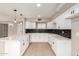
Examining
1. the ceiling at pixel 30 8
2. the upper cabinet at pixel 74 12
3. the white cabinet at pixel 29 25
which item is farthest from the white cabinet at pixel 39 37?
the upper cabinet at pixel 74 12

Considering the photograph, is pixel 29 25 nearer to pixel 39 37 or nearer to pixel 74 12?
pixel 39 37

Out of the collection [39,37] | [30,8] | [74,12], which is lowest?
[39,37]

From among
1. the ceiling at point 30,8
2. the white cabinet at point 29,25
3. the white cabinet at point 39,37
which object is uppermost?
the ceiling at point 30,8

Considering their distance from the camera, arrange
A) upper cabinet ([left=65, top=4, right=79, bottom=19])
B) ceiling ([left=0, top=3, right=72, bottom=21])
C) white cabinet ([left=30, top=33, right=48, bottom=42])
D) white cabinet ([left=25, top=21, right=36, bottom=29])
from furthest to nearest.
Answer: white cabinet ([left=25, top=21, right=36, bottom=29]), white cabinet ([left=30, top=33, right=48, bottom=42]), ceiling ([left=0, top=3, right=72, bottom=21]), upper cabinet ([left=65, top=4, right=79, bottom=19])

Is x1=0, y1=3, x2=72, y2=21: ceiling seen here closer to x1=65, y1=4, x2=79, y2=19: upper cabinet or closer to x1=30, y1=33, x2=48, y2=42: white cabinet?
x1=65, y1=4, x2=79, y2=19: upper cabinet

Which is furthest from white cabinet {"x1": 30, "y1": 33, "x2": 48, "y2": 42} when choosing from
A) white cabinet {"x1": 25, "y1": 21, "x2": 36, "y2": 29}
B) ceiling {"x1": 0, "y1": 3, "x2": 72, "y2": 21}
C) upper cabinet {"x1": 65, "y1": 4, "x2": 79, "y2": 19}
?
upper cabinet {"x1": 65, "y1": 4, "x2": 79, "y2": 19}

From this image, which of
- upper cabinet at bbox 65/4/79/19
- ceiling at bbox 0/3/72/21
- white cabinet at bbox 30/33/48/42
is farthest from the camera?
white cabinet at bbox 30/33/48/42

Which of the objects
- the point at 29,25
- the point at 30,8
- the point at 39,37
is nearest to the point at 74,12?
the point at 30,8

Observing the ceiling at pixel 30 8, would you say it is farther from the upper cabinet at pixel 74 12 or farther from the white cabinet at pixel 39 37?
the white cabinet at pixel 39 37

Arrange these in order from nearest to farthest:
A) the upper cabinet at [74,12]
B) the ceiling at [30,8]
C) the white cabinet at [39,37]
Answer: the upper cabinet at [74,12]
the ceiling at [30,8]
the white cabinet at [39,37]

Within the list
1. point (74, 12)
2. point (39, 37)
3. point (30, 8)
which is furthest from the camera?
point (39, 37)

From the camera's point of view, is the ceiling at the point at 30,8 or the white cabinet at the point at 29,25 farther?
the white cabinet at the point at 29,25

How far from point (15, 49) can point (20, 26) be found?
17.8 feet

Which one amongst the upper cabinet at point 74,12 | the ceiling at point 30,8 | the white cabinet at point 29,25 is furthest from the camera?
the white cabinet at point 29,25
